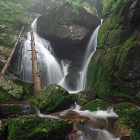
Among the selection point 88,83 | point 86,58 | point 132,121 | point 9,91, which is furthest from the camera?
point 86,58

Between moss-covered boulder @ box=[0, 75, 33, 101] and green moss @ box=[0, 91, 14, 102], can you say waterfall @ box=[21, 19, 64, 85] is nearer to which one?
moss-covered boulder @ box=[0, 75, 33, 101]

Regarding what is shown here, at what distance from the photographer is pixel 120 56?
40.7 feet

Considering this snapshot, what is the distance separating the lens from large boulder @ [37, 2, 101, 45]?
18.3 metres

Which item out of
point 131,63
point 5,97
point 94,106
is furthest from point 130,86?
point 5,97

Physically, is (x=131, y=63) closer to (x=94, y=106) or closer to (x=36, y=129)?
(x=94, y=106)

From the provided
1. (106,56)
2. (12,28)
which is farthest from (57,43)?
(106,56)

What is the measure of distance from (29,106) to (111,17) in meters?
12.3

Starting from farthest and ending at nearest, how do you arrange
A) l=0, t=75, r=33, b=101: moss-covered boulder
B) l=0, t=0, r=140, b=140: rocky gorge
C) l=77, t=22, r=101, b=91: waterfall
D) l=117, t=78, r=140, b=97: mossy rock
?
l=77, t=22, r=101, b=91: waterfall, l=117, t=78, r=140, b=97: mossy rock, l=0, t=75, r=33, b=101: moss-covered boulder, l=0, t=0, r=140, b=140: rocky gorge

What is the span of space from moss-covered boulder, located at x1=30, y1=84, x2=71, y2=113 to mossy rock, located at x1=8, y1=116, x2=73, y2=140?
2.06 m

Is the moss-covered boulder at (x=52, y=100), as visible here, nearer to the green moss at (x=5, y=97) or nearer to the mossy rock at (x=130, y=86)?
the green moss at (x=5, y=97)

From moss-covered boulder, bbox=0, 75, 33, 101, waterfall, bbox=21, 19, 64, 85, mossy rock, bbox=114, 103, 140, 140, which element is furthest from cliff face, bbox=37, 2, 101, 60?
mossy rock, bbox=114, 103, 140, 140

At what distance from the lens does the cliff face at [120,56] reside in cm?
1129

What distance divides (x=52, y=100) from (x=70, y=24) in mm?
12638

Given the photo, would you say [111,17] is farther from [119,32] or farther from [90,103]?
[90,103]
